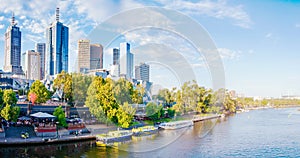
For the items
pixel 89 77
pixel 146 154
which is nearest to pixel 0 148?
pixel 146 154

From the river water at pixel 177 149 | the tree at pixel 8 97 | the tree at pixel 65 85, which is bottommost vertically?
the river water at pixel 177 149

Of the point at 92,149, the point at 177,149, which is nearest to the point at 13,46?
the point at 92,149

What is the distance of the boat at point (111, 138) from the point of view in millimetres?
16834

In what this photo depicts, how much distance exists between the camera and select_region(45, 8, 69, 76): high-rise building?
91188mm

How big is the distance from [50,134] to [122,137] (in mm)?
4164

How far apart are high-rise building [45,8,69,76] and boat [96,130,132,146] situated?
75.3 metres

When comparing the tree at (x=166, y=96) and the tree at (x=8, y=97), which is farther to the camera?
the tree at (x=166, y=96)

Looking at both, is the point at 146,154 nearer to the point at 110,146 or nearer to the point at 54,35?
the point at 110,146

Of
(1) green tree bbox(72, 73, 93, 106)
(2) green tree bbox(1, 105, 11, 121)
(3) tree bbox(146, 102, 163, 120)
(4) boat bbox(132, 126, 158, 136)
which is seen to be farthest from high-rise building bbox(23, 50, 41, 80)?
(2) green tree bbox(1, 105, 11, 121)

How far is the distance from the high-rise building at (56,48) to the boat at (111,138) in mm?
75272

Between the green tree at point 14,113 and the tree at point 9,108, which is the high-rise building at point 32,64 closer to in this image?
the tree at point 9,108

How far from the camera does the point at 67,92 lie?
2778 cm

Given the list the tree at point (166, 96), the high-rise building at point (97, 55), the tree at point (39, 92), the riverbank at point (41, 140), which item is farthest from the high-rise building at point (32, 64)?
the riverbank at point (41, 140)

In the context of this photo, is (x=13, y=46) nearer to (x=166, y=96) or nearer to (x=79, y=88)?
(x=166, y=96)
